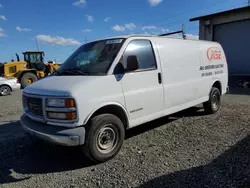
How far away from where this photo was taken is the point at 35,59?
18094 mm

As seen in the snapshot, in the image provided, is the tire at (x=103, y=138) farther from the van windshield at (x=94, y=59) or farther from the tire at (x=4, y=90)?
the tire at (x=4, y=90)

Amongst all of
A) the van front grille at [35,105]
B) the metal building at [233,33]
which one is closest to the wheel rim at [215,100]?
the van front grille at [35,105]

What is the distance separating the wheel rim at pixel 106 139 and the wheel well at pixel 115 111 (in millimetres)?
272

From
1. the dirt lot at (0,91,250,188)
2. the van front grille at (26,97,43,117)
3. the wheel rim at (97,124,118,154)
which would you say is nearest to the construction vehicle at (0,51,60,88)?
the dirt lot at (0,91,250,188)

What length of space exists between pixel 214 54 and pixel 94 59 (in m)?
4.05

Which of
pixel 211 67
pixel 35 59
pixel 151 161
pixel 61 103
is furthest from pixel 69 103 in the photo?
pixel 35 59

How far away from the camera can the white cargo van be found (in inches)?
133

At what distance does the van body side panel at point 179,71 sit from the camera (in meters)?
4.75

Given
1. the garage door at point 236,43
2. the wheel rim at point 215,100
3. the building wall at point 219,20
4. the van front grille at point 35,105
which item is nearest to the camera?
the van front grille at point 35,105

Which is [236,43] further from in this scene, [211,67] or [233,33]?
[211,67]

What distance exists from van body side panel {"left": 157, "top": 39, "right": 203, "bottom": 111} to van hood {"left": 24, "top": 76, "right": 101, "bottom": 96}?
1803mm

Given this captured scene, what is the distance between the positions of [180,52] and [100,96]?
257 centimetres

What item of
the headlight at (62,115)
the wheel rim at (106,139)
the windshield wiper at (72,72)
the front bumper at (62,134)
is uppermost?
the windshield wiper at (72,72)

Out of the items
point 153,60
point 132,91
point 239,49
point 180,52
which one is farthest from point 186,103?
point 239,49
